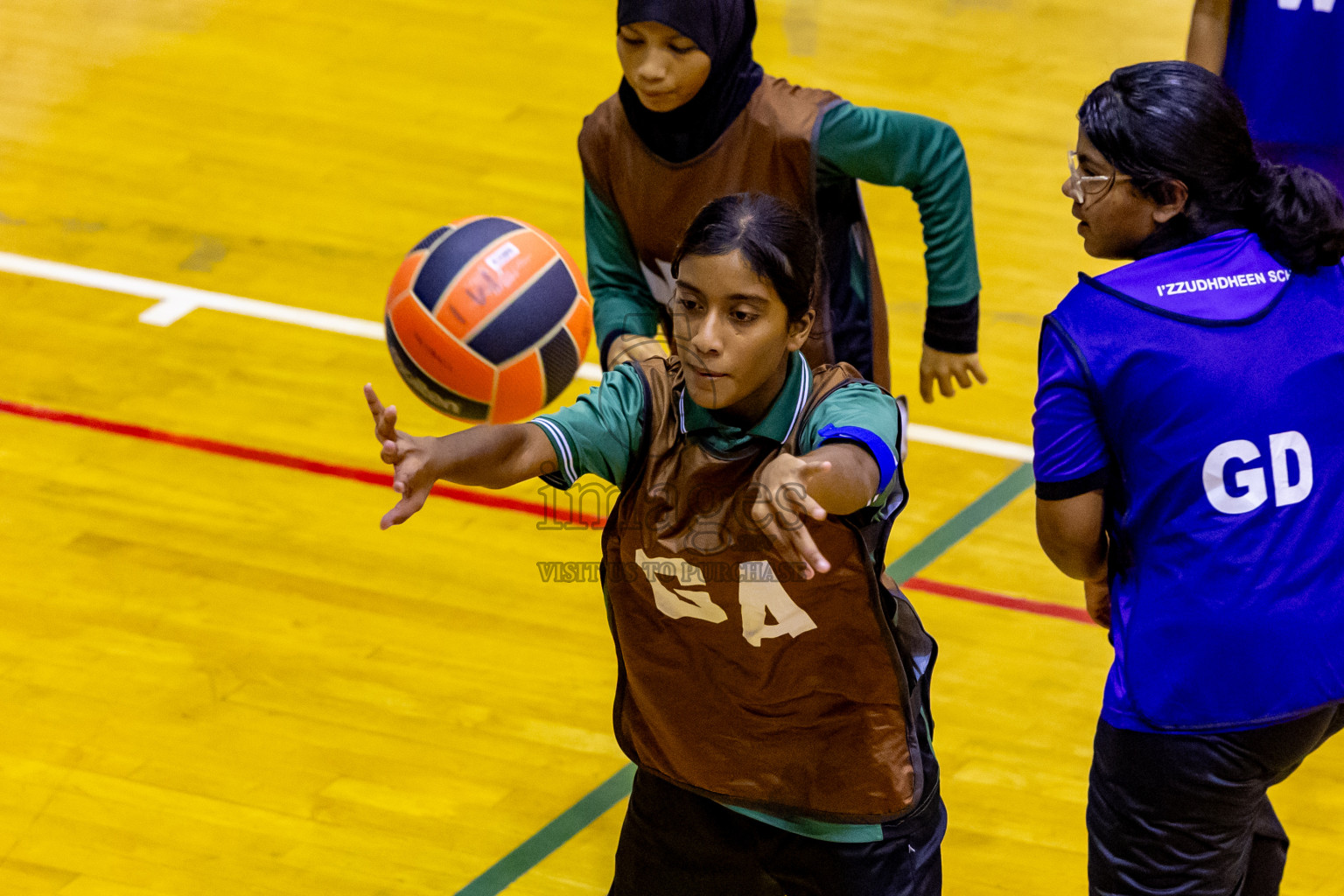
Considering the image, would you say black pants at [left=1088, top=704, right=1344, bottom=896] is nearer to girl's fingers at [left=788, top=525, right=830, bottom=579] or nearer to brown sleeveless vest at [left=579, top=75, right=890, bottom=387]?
girl's fingers at [left=788, top=525, right=830, bottom=579]

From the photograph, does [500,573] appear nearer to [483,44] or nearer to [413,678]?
[413,678]

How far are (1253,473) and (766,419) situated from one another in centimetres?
71

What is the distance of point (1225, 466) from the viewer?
2.46 meters

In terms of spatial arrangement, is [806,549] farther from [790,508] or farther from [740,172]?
[740,172]

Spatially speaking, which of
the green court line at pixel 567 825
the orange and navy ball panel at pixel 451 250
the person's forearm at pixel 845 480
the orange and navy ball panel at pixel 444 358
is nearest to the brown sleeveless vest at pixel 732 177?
the orange and navy ball panel at pixel 451 250

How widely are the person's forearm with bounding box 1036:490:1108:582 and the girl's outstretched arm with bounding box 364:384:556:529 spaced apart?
0.77m

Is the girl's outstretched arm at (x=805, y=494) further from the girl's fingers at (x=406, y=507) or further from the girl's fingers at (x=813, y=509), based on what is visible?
the girl's fingers at (x=406, y=507)

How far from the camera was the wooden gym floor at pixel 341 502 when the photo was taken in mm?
3809

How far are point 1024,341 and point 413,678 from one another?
262 cm

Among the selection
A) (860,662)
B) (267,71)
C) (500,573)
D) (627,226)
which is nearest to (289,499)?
(500,573)

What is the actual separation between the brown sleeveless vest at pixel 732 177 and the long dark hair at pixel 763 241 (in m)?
1.00

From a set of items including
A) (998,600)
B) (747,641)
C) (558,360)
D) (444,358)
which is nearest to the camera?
(747,641)

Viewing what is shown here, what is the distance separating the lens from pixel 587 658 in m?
4.36

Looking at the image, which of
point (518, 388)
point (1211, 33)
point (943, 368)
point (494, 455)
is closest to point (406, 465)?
point (494, 455)
